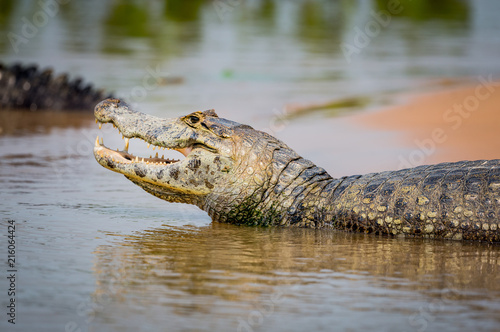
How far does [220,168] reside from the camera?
6297 mm

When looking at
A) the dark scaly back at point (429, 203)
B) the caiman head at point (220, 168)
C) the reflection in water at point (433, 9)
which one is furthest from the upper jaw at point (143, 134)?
the reflection in water at point (433, 9)

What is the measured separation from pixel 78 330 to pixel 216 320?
0.63m

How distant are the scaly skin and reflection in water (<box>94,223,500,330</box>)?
25.9ft

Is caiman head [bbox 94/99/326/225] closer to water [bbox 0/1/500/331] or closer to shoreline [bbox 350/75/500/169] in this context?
water [bbox 0/1/500/331]

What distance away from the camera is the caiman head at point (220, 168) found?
247 inches

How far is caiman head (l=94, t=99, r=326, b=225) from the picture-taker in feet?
20.6

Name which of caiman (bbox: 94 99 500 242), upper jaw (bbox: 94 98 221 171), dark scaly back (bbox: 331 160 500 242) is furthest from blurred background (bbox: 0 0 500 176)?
upper jaw (bbox: 94 98 221 171)

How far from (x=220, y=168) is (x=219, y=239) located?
2.67ft

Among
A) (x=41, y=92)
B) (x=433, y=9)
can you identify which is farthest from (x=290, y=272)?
(x=433, y=9)

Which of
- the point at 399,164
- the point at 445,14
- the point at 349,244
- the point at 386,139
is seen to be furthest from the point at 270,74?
the point at 445,14

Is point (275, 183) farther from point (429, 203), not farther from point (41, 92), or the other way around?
point (41, 92)

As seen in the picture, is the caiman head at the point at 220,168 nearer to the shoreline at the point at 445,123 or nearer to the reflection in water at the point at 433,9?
the shoreline at the point at 445,123

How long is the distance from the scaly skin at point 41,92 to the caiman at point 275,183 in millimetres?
6918

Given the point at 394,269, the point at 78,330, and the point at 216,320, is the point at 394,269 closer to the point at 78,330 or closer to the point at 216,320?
the point at 216,320
